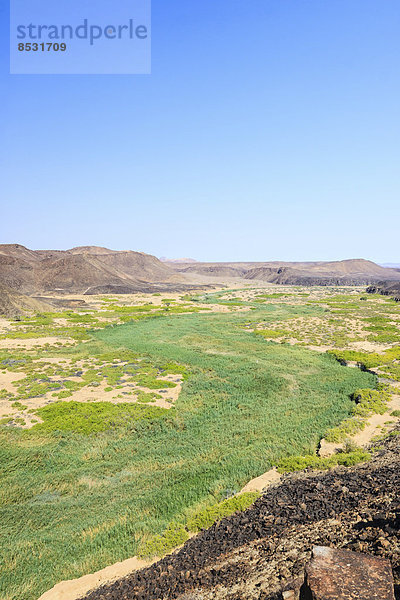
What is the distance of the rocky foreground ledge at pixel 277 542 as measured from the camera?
29.3ft

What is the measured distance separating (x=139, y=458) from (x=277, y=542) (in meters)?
9.01

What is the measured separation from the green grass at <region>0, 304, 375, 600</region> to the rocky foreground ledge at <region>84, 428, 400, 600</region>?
2101mm

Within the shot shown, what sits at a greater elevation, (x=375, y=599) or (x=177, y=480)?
(x=375, y=599)

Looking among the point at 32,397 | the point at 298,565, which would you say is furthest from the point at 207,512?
the point at 32,397

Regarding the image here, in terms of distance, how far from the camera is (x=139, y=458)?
17.6 meters

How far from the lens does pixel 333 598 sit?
6.38 metres

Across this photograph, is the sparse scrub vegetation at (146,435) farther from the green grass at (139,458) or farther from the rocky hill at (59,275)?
the rocky hill at (59,275)

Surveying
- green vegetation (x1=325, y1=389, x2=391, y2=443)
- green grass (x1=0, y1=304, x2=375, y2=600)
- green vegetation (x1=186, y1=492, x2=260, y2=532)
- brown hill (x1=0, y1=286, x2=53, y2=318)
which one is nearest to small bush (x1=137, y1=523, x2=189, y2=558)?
green grass (x1=0, y1=304, x2=375, y2=600)

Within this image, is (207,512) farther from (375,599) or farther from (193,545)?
(375,599)

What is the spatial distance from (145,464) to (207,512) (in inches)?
192

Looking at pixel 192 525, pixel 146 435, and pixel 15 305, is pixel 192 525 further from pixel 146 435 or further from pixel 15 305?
pixel 15 305

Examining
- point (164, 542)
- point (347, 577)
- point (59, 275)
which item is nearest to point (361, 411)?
point (164, 542)

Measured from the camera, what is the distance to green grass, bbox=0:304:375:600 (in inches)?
473

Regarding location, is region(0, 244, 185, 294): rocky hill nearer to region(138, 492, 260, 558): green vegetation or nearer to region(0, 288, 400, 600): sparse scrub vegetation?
region(0, 288, 400, 600): sparse scrub vegetation
